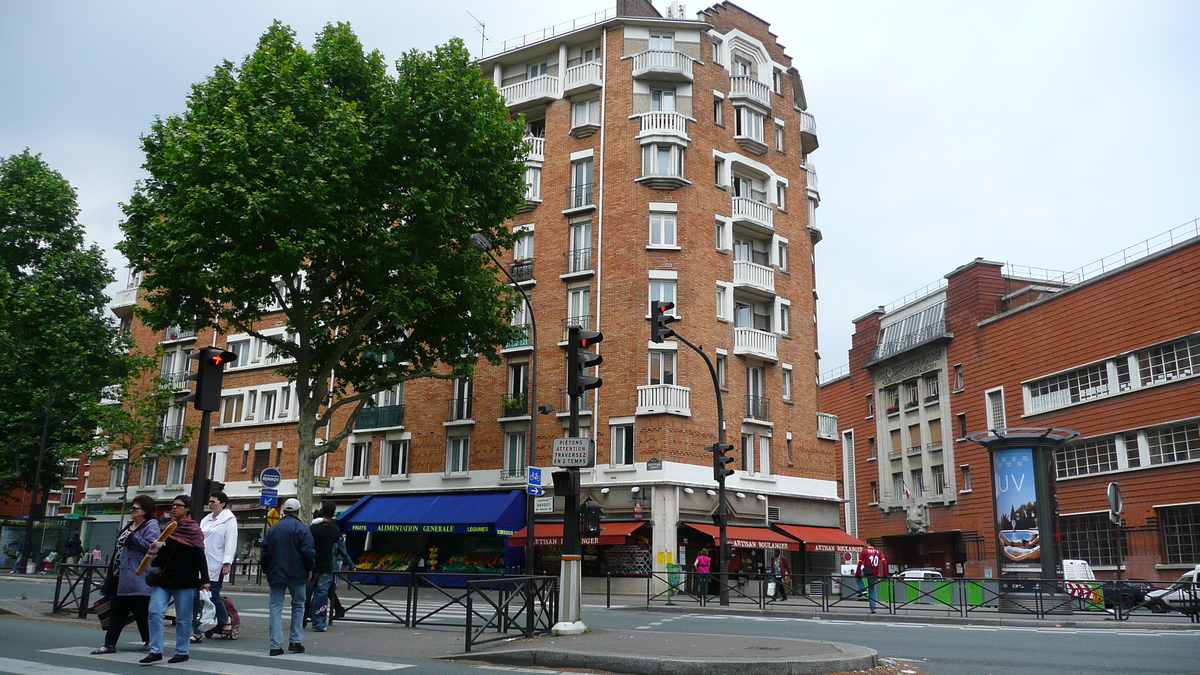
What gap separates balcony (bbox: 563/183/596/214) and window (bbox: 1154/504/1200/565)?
24.5 metres

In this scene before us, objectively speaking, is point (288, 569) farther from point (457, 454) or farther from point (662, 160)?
point (662, 160)

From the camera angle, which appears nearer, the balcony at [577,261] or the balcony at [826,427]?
the balcony at [577,261]

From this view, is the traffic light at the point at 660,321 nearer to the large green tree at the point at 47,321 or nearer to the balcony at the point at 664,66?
the balcony at the point at 664,66

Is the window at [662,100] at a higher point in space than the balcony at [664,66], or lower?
lower

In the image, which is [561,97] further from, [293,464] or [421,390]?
[293,464]

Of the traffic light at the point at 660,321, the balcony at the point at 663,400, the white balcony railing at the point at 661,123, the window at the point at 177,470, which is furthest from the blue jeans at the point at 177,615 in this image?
the window at the point at 177,470

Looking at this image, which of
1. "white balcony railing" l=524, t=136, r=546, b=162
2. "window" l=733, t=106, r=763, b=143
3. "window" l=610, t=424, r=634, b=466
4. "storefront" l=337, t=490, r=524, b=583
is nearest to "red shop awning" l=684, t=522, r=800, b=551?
"window" l=610, t=424, r=634, b=466

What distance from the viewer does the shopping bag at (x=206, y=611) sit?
11171mm

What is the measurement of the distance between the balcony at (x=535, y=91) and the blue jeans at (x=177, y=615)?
28.5m

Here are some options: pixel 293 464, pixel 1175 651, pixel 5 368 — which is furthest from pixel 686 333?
pixel 5 368

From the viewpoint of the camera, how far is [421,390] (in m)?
35.4

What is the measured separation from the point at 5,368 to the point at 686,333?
2536 centimetres

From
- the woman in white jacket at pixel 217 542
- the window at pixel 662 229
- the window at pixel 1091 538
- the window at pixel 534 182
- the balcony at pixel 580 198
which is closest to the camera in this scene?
the woman in white jacket at pixel 217 542

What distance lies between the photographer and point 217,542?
1083cm
